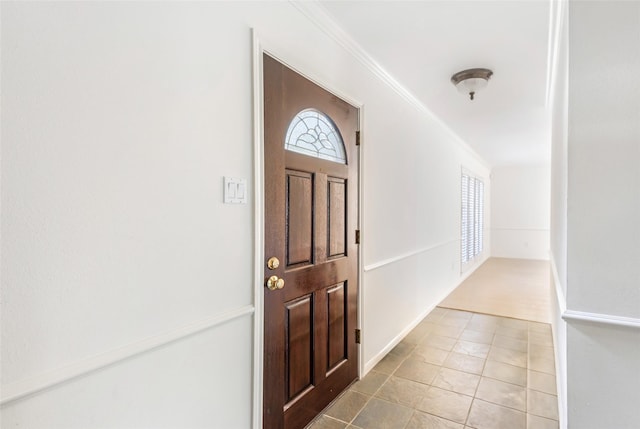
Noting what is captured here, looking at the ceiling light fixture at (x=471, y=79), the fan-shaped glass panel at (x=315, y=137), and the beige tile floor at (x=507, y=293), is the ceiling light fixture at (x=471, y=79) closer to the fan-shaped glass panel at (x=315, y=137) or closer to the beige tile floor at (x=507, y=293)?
the fan-shaped glass panel at (x=315, y=137)

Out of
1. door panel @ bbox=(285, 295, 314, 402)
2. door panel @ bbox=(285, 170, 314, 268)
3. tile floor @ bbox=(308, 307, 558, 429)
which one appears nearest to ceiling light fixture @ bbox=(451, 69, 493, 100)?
door panel @ bbox=(285, 170, 314, 268)

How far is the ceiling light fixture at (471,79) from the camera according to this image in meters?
2.69

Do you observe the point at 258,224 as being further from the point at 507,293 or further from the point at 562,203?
the point at 507,293

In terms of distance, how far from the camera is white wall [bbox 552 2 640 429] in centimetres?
127

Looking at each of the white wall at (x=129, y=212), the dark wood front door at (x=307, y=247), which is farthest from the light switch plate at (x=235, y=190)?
the dark wood front door at (x=307, y=247)

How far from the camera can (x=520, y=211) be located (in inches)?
339

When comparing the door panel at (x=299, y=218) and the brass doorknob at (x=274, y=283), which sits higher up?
the door panel at (x=299, y=218)

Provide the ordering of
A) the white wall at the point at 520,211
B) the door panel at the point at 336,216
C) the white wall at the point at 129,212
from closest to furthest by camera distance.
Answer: the white wall at the point at 129,212 → the door panel at the point at 336,216 → the white wall at the point at 520,211

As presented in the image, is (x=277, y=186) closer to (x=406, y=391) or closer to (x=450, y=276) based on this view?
(x=406, y=391)

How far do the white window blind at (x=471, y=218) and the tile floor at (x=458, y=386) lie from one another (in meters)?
2.73

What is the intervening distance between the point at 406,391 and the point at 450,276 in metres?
3.13

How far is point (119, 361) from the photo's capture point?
106 centimetres

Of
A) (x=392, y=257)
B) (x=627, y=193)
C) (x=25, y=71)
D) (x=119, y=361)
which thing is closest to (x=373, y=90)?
(x=392, y=257)

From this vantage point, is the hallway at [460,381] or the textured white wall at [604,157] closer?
the textured white wall at [604,157]
